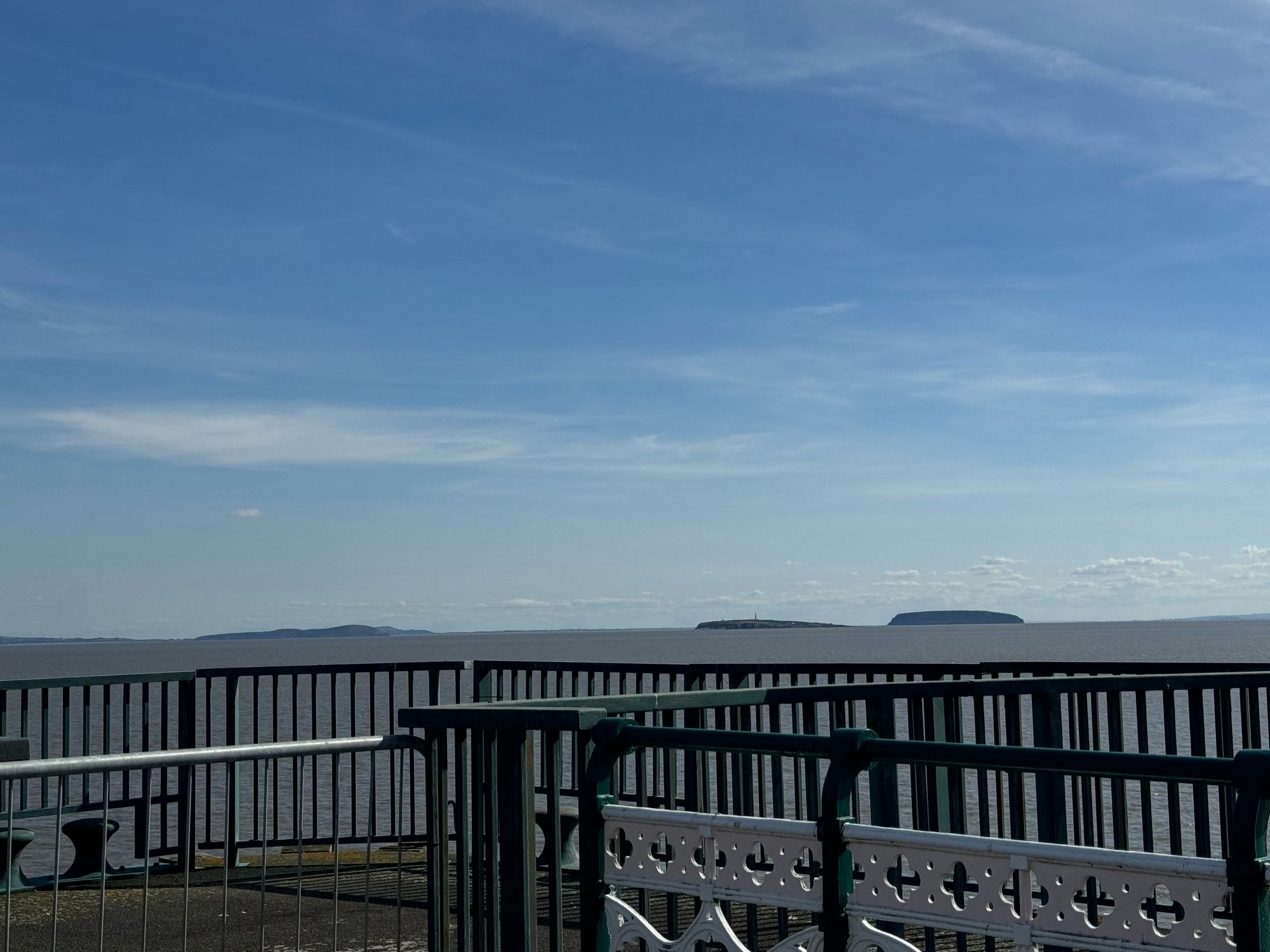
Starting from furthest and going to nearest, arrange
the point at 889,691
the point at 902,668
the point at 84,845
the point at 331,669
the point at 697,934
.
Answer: the point at 331,669 < the point at 84,845 < the point at 902,668 < the point at 889,691 < the point at 697,934

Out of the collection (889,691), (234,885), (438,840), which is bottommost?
(234,885)

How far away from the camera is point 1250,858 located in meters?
3.20

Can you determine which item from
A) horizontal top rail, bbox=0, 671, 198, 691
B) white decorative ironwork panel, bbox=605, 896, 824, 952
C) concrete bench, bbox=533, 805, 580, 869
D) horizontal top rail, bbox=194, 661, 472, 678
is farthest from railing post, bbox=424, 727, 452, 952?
horizontal top rail, bbox=194, 661, 472, 678

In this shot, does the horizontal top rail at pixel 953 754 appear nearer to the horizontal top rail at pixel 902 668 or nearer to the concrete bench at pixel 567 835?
the concrete bench at pixel 567 835

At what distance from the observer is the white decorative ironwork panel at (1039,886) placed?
3.33m

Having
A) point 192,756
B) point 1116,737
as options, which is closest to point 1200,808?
point 1116,737

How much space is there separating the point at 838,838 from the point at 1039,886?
0.54 meters

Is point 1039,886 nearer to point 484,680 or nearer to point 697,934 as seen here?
point 697,934

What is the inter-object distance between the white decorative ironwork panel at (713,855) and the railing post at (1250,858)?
1.14m

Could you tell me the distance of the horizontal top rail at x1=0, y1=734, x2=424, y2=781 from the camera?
192 inches

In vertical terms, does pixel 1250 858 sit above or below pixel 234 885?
above

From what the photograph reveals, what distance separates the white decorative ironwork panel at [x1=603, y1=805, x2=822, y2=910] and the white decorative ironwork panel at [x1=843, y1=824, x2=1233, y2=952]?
0.54ft

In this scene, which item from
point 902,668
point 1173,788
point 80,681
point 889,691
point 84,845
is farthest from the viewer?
point 80,681

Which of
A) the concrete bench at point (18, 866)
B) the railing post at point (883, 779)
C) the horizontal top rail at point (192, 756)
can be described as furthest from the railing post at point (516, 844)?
the concrete bench at point (18, 866)
